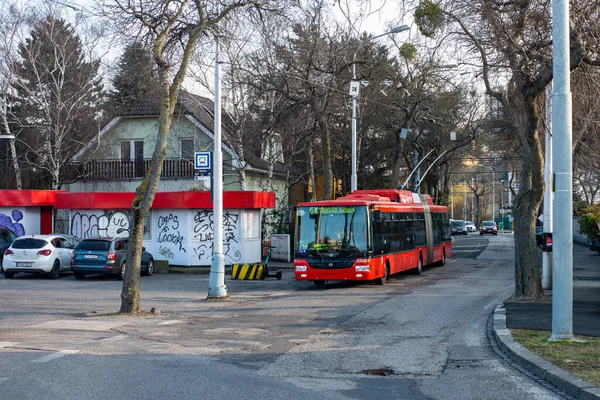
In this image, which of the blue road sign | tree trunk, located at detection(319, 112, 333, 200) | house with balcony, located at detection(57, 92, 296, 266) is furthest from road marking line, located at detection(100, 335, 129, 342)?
house with balcony, located at detection(57, 92, 296, 266)

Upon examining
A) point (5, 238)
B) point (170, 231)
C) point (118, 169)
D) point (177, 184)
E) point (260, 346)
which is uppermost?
point (118, 169)

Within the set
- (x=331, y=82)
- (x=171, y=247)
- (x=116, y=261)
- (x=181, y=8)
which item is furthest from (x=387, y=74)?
(x=181, y=8)

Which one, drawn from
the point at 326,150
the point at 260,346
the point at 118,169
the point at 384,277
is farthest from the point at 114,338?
the point at 118,169

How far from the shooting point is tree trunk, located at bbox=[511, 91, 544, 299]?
54.8ft

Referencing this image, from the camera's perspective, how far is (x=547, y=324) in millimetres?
12969

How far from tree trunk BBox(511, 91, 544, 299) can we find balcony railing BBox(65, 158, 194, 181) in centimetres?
2247

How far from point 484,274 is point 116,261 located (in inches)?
549

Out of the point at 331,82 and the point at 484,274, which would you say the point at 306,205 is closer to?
the point at 331,82

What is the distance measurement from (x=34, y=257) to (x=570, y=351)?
20864 millimetres

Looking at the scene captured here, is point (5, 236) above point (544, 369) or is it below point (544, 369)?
above

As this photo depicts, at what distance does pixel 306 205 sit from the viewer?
75.3ft

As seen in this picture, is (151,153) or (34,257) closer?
(34,257)

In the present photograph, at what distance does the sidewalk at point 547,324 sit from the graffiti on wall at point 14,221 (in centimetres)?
2370

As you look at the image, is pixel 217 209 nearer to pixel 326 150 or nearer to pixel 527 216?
pixel 527 216
